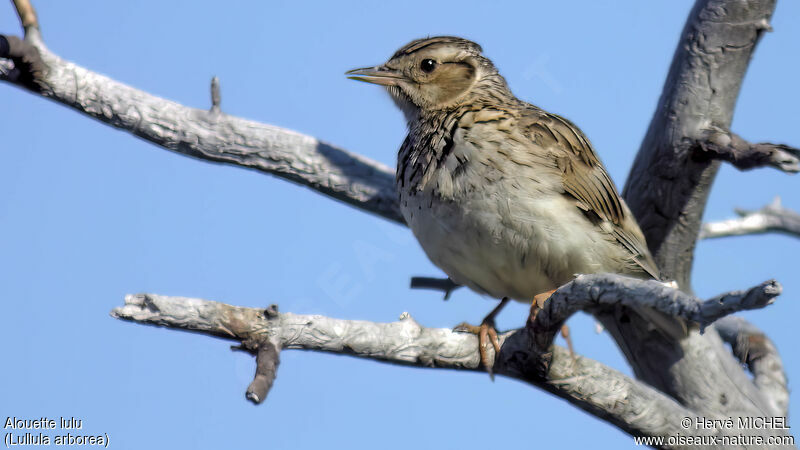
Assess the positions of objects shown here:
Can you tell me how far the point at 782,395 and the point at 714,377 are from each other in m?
1.00

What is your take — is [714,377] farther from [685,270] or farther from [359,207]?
[359,207]

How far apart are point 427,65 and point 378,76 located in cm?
36

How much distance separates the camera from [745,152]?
5.24 m

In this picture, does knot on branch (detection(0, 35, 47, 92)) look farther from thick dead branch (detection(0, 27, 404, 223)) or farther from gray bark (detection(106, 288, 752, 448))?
gray bark (detection(106, 288, 752, 448))

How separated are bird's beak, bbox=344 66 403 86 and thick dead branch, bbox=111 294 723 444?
212 cm

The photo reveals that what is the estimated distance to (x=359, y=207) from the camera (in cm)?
707

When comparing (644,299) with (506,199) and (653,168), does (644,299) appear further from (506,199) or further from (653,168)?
(653,168)

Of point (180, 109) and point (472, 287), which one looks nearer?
point (472, 287)

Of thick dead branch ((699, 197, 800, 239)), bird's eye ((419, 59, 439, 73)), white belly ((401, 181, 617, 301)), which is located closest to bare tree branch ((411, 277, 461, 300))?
white belly ((401, 181, 617, 301))

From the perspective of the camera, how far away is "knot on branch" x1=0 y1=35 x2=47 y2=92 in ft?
18.5

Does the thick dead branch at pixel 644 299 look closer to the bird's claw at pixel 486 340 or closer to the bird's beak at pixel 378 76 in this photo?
the bird's claw at pixel 486 340

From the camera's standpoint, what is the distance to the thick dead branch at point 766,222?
816 cm

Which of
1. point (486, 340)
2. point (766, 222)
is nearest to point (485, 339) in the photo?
point (486, 340)

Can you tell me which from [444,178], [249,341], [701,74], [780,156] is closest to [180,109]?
[444,178]
